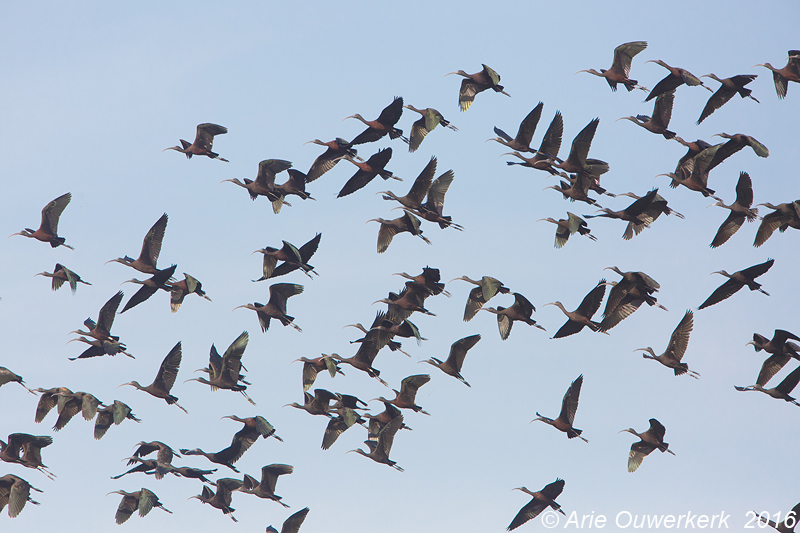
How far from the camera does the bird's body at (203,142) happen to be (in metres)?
36.4

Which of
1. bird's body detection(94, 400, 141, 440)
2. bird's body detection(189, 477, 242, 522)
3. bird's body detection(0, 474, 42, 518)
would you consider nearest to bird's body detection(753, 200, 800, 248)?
bird's body detection(189, 477, 242, 522)

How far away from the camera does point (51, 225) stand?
3719 cm

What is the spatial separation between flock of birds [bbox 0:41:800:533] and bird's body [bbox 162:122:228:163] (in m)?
0.05

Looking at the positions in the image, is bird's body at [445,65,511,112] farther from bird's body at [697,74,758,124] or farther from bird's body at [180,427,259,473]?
bird's body at [180,427,259,473]

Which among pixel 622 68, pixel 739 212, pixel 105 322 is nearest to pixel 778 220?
pixel 739 212

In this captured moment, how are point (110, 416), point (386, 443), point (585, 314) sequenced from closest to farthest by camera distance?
point (585, 314)
point (386, 443)
point (110, 416)

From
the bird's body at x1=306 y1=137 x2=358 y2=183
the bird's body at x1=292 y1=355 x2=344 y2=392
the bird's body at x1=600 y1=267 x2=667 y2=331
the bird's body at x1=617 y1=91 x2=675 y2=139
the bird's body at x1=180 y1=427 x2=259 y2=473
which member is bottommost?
the bird's body at x1=180 y1=427 x2=259 y2=473

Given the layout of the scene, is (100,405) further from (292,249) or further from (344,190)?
(344,190)

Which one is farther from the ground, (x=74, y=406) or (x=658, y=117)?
(x=658, y=117)

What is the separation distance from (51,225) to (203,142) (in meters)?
6.49

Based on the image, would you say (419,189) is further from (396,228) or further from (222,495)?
(222,495)

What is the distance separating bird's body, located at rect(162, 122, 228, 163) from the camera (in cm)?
3644

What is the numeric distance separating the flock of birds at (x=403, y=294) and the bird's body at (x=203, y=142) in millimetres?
46

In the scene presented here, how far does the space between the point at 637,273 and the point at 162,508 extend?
61.3 ft
